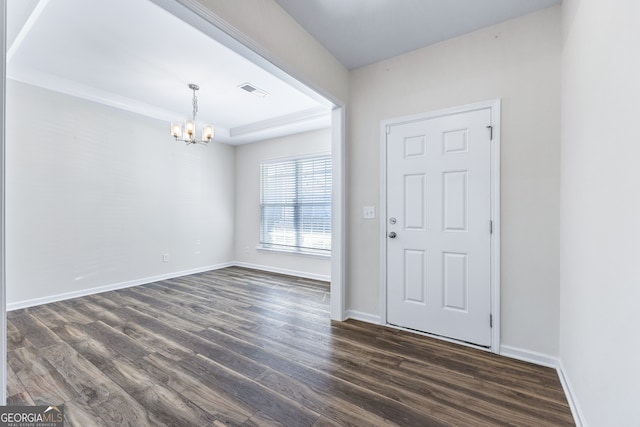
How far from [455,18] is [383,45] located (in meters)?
0.63

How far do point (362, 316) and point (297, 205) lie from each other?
8.79 ft

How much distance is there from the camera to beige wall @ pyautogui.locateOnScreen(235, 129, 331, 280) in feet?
15.7

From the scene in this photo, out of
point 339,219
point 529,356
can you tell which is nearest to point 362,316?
point 339,219

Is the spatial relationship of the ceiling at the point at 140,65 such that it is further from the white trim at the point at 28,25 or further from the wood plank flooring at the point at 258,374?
the wood plank flooring at the point at 258,374

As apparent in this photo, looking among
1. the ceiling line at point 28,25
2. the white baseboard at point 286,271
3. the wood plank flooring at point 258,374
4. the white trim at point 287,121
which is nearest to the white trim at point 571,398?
the wood plank flooring at point 258,374

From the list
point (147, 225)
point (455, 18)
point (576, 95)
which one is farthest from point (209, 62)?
point (576, 95)

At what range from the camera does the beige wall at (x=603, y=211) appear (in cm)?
99

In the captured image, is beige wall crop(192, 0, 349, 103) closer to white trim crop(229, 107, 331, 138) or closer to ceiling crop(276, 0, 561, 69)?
ceiling crop(276, 0, 561, 69)

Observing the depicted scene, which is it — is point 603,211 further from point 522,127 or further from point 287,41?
point 287,41

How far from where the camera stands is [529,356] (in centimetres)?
212

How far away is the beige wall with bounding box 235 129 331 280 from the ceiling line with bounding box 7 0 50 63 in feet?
11.0

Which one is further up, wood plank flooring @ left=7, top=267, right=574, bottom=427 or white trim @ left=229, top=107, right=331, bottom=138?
white trim @ left=229, top=107, right=331, bottom=138

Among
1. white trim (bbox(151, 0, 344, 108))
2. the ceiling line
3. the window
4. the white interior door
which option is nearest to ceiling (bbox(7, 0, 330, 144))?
the ceiling line

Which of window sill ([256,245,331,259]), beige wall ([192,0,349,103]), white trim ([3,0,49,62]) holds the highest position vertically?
white trim ([3,0,49,62])
